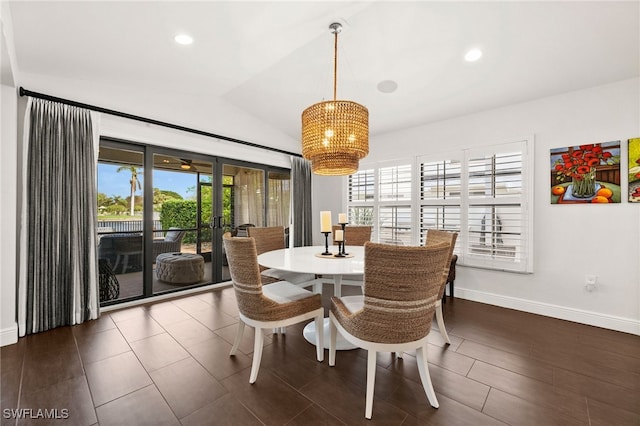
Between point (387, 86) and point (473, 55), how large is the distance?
0.92m

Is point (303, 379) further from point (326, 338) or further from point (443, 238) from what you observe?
point (443, 238)

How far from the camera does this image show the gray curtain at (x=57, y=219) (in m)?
2.47

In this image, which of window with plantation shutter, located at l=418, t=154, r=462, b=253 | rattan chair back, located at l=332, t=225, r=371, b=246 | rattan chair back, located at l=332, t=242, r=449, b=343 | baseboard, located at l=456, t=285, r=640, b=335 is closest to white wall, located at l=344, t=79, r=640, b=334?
baseboard, located at l=456, t=285, r=640, b=335

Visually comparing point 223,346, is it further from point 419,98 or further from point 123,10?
point 419,98

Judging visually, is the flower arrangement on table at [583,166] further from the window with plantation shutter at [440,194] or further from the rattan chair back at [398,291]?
the rattan chair back at [398,291]

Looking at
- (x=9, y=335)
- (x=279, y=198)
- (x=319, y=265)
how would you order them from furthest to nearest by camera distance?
(x=279, y=198), (x=9, y=335), (x=319, y=265)

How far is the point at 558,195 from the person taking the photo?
9.57 feet

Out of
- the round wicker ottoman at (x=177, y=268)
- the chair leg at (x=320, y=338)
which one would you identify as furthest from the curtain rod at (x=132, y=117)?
the chair leg at (x=320, y=338)

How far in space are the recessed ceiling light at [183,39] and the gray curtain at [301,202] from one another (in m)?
2.57

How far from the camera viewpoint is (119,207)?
357 centimetres

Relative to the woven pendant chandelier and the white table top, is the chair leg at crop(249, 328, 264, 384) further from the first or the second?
the woven pendant chandelier

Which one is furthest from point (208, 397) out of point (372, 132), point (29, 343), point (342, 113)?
point (372, 132)

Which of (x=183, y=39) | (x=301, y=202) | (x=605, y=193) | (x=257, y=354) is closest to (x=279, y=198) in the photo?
(x=301, y=202)

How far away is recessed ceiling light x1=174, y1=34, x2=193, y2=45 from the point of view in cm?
236
